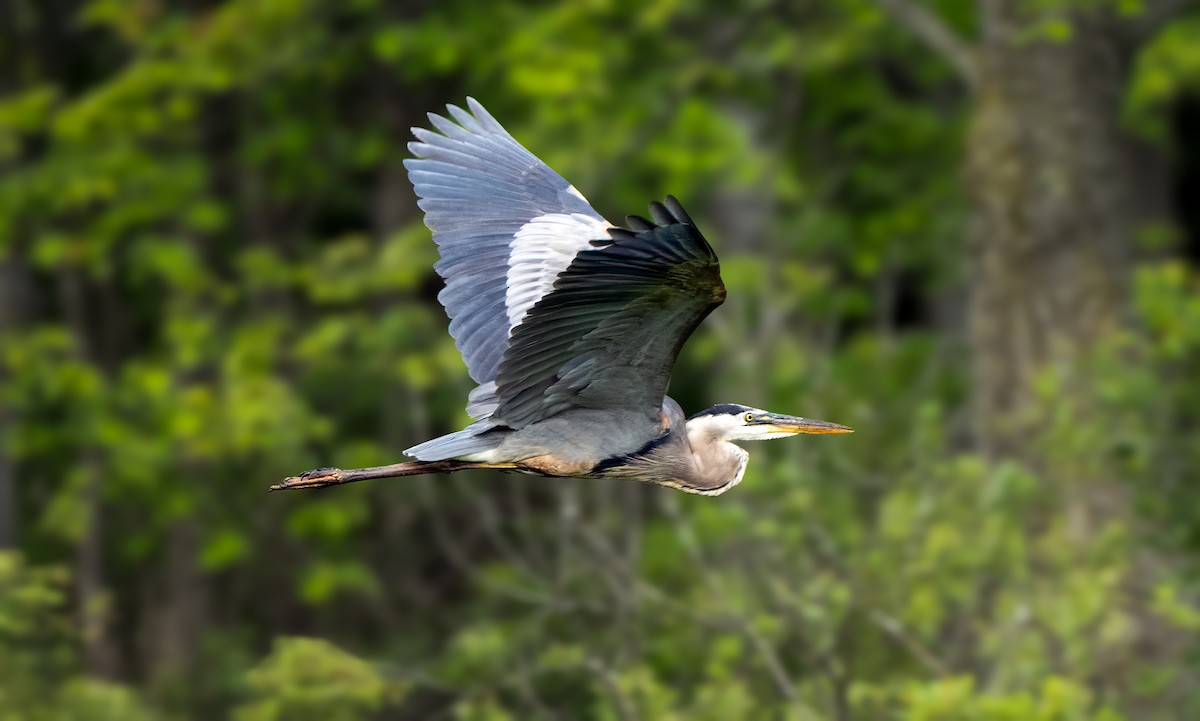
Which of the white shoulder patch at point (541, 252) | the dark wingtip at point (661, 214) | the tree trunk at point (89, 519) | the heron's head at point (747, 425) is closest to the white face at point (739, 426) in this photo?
the heron's head at point (747, 425)

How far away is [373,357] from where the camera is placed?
482 inches

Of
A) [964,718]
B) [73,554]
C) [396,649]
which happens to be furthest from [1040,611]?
[73,554]

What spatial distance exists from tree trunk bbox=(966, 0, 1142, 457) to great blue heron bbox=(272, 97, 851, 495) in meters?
4.91

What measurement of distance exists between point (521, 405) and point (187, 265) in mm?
7118

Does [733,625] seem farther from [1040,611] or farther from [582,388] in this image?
[582,388]

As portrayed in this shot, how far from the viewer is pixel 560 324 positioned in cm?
522

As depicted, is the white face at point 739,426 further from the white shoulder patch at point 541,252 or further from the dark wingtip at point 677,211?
the dark wingtip at point 677,211

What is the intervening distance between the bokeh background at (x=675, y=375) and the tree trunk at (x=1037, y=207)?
2 centimetres

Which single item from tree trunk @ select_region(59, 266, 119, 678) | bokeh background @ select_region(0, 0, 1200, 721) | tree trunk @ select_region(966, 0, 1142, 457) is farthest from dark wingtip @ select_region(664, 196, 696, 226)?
tree trunk @ select_region(59, 266, 119, 678)

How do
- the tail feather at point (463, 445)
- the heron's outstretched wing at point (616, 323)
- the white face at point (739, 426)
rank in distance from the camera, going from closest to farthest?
the heron's outstretched wing at point (616, 323), the tail feather at point (463, 445), the white face at point (739, 426)

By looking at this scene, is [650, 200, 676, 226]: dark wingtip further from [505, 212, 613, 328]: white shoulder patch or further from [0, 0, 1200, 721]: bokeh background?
[0, 0, 1200, 721]: bokeh background

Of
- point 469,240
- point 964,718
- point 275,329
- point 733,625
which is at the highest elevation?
point 275,329

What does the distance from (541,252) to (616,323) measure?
3.25ft

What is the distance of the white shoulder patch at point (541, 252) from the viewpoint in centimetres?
603
